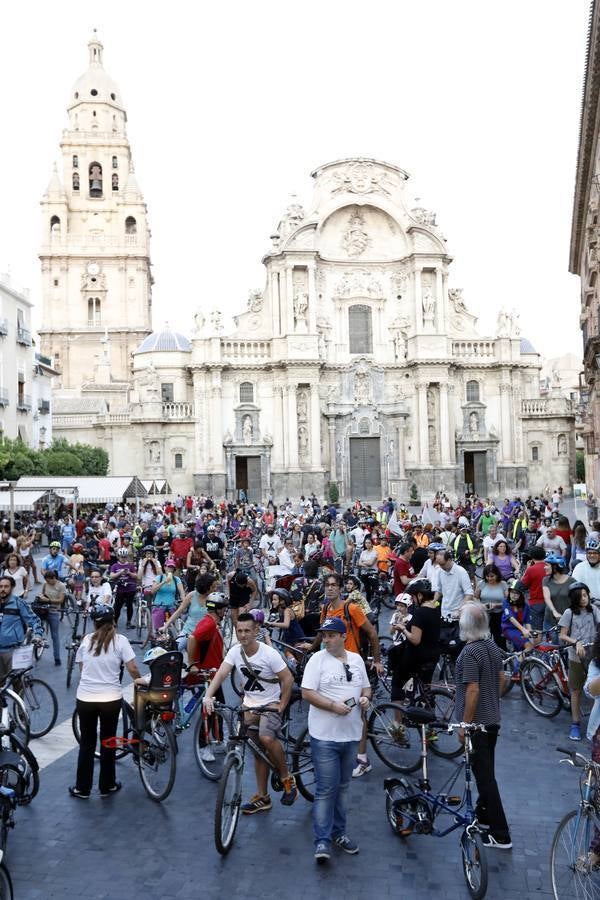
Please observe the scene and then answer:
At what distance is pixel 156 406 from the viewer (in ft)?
151

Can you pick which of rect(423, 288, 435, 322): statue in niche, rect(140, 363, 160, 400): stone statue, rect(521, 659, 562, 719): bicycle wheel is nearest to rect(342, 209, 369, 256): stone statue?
rect(423, 288, 435, 322): statue in niche

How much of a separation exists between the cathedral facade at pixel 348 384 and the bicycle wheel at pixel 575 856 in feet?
133

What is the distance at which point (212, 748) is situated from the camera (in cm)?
788

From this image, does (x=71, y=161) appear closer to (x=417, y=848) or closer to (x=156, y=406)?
(x=156, y=406)

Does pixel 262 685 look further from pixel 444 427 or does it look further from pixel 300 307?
pixel 444 427

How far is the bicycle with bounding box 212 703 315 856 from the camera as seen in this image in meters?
6.02

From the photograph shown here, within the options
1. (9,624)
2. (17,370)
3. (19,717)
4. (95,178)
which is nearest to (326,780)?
(19,717)

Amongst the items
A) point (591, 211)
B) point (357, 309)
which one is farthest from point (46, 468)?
point (591, 211)

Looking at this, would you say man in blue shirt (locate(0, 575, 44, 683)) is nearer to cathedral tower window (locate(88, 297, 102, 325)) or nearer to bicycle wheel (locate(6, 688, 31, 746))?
bicycle wheel (locate(6, 688, 31, 746))

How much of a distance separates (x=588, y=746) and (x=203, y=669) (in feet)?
13.6

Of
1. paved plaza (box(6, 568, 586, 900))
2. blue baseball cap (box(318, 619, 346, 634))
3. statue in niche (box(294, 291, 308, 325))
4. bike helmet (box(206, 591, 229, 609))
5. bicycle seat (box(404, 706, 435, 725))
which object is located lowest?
paved plaza (box(6, 568, 586, 900))

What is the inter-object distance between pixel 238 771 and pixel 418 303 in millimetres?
43172

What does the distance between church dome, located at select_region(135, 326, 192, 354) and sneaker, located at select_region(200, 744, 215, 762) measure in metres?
41.8

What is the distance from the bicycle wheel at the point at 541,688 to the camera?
30.7ft
